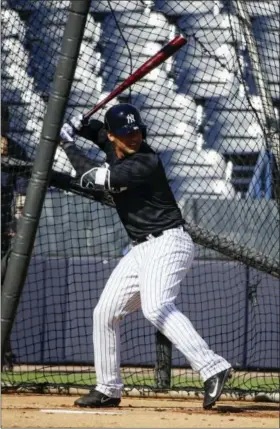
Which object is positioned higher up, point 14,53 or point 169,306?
point 14,53

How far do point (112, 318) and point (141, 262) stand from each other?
346 mm

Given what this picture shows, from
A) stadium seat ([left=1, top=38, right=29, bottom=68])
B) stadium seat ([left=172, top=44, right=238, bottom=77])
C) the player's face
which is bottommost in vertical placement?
the player's face

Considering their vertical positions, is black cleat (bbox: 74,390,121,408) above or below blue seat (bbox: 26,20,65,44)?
below

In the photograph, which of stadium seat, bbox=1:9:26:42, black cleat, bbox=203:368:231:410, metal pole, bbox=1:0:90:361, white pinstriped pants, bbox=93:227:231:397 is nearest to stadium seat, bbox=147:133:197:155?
stadium seat, bbox=1:9:26:42

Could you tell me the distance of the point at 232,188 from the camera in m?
11.4

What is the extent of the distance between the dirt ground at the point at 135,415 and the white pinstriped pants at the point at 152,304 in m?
0.26

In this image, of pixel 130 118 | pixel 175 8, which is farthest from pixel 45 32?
pixel 130 118

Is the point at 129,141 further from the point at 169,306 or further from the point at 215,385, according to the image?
the point at 215,385

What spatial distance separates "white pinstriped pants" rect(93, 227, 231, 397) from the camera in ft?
20.8

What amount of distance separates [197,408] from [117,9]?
4.80m

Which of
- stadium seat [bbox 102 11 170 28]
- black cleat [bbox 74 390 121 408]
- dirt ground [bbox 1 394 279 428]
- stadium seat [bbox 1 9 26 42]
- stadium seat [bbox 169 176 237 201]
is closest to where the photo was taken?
dirt ground [bbox 1 394 279 428]

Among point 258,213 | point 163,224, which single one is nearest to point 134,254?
point 163,224

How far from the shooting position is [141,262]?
21.2 ft

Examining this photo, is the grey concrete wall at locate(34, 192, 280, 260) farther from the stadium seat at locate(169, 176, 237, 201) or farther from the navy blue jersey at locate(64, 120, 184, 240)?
the navy blue jersey at locate(64, 120, 184, 240)
